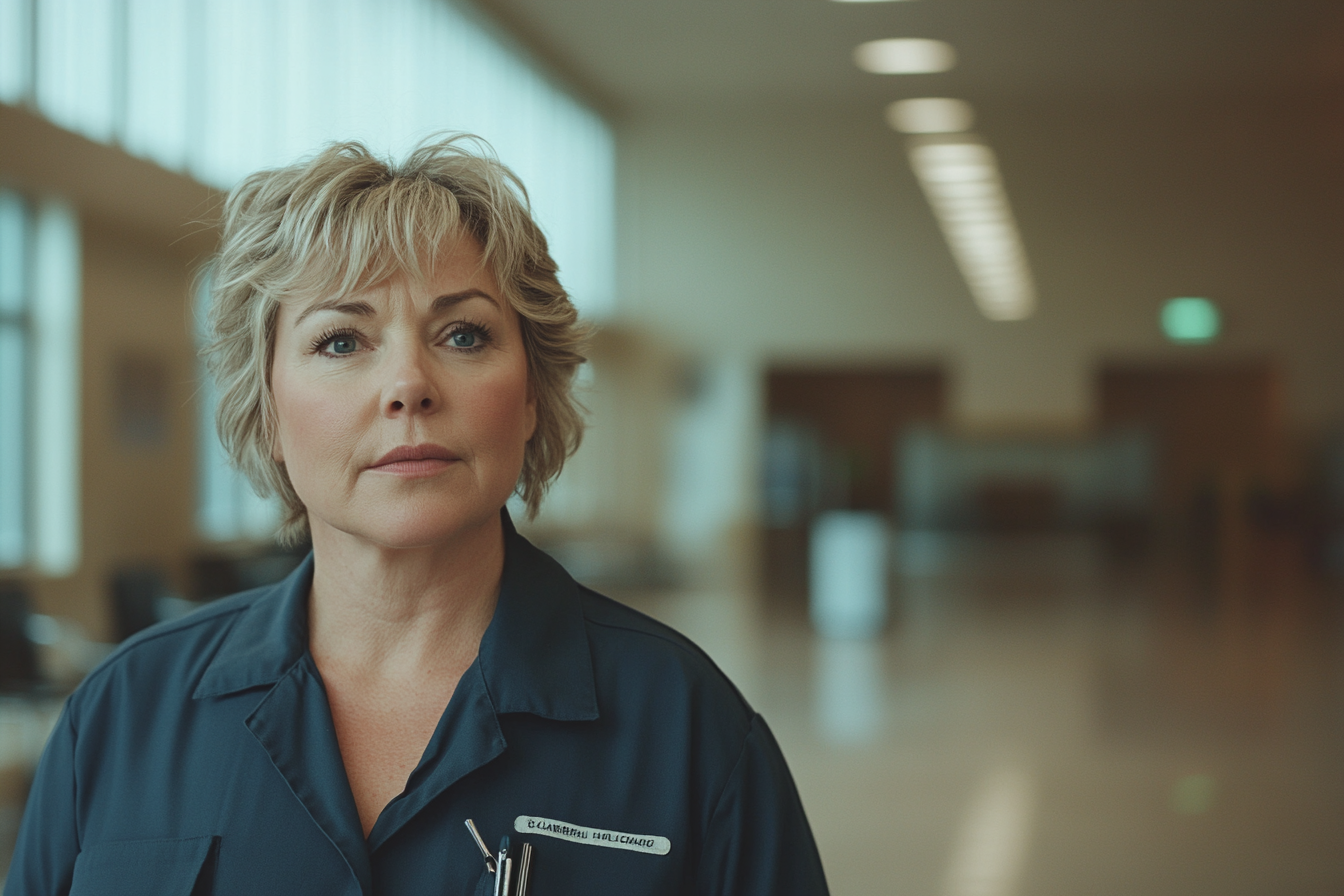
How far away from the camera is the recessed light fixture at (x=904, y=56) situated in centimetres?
560

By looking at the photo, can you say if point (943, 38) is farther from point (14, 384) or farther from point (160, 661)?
point (14, 384)

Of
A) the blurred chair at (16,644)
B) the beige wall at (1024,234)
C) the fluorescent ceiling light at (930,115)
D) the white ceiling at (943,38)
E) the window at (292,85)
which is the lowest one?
the blurred chair at (16,644)

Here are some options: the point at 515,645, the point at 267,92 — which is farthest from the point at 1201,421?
the point at 267,92

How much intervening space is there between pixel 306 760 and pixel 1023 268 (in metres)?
7.58

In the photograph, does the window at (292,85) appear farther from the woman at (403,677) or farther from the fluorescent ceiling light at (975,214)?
the woman at (403,677)

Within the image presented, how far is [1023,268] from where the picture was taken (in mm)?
8266

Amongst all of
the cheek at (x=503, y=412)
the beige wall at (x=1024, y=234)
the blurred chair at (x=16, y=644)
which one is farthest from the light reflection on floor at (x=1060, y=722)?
the cheek at (x=503, y=412)

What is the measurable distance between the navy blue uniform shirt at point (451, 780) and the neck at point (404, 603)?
0.14 feet

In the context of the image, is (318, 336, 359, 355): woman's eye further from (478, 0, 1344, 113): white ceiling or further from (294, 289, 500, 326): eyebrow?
(478, 0, 1344, 113): white ceiling

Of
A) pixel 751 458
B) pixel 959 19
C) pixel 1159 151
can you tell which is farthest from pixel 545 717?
pixel 751 458

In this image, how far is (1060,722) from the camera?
8422mm

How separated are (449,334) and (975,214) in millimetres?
7080

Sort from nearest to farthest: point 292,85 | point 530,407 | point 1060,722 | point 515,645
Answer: point 515,645, point 530,407, point 1060,722, point 292,85

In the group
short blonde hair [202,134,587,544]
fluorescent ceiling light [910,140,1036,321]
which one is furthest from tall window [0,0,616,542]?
short blonde hair [202,134,587,544]
